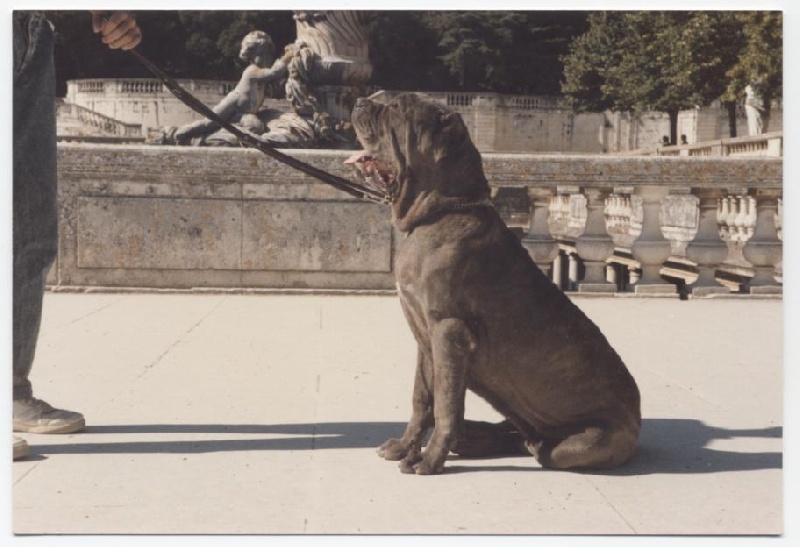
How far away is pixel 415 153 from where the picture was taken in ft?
14.4

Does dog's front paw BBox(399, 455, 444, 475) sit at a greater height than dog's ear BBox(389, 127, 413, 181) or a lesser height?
lesser

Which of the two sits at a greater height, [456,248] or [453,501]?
[456,248]

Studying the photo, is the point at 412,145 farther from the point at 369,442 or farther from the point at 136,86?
the point at 136,86

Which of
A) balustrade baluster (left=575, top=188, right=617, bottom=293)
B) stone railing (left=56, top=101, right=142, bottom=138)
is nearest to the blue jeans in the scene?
balustrade baluster (left=575, top=188, right=617, bottom=293)

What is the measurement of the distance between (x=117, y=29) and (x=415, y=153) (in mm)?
1555

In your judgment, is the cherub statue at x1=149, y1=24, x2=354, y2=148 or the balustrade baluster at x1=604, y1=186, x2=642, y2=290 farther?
the balustrade baluster at x1=604, y1=186, x2=642, y2=290

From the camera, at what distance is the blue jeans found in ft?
16.2

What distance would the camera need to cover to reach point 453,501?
13.5ft

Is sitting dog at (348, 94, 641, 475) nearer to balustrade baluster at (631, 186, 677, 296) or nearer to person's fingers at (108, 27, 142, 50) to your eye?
person's fingers at (108, 27, 142, 50)

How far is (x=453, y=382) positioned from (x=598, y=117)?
214 ft

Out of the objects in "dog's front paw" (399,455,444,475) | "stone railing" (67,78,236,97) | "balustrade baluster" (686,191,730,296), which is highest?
"stone railing" (67,78,236,97)

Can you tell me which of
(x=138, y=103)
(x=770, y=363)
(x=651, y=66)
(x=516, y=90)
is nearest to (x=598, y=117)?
(x=516, y=90)

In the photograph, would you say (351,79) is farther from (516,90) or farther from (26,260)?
(516,90)

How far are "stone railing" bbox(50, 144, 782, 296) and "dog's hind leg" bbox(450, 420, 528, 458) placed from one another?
5.04 metres
